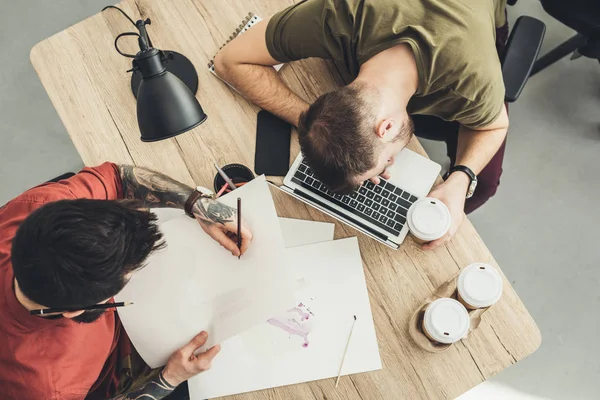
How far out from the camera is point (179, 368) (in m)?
1.08

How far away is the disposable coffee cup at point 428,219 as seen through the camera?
107 centimetres

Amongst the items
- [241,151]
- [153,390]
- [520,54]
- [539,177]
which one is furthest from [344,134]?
[539,177]

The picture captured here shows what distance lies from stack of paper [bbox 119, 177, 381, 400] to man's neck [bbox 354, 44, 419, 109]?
0.35 metres

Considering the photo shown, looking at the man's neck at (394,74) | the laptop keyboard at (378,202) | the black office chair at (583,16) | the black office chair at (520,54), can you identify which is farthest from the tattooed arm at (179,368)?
the black office chair at (583,16)

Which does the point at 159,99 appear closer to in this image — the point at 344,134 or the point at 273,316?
the point at 344,134

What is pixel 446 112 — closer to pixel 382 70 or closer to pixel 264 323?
pixel 382 70

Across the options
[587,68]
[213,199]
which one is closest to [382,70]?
[213,199]

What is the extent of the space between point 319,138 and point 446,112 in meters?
0.38

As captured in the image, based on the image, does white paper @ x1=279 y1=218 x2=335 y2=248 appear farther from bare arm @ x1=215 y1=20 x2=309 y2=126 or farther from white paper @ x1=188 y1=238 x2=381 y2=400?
bare arm @ x1=215 y1=20 x2=309 y2=126

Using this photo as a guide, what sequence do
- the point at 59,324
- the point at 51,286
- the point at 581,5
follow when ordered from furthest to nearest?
the point at 581,5 → the point at 59,324 → the point at 51,286

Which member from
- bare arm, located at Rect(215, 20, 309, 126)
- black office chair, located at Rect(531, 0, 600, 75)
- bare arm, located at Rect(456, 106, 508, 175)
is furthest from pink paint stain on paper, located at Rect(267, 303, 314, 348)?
black office chair, located at Rect(531, 0, 600, 75)

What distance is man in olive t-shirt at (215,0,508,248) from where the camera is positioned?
43.1 inches

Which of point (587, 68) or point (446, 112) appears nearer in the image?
point (446, 112)

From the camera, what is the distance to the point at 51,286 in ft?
2.79
